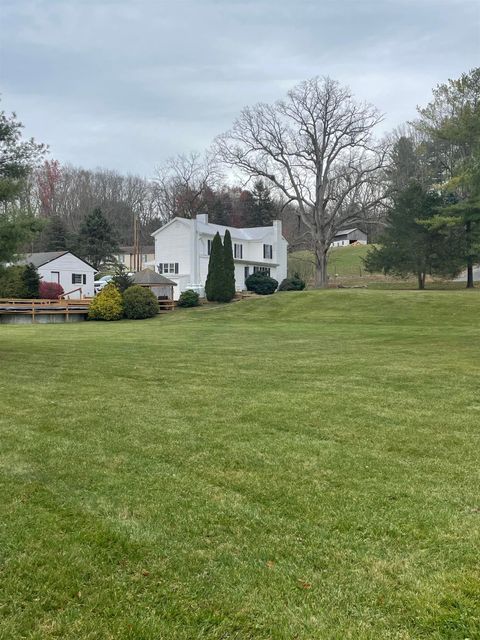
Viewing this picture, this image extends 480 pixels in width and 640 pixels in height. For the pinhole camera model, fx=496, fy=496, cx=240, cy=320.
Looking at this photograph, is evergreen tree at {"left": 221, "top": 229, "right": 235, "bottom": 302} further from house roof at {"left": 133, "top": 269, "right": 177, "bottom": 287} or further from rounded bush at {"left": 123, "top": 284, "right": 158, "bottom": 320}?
rounded bush at {"left": 123, "top": 284, "right": 158, "bottom": 320}

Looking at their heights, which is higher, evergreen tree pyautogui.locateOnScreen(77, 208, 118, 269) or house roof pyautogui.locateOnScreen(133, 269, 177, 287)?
evergreen tree pyautogui.locateOnScreen(77, 208, 118, 269)

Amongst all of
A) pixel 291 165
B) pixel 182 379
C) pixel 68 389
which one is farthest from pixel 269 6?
pixel 291 165

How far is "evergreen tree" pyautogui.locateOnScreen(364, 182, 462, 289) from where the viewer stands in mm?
35406

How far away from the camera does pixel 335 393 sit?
763 cm

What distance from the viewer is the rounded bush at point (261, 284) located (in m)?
40.2

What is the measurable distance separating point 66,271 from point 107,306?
12664 mm

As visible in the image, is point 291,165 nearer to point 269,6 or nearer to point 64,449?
point 269,6

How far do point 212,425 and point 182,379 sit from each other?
3234 millimetres

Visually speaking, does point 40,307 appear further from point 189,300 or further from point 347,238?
point 347,238

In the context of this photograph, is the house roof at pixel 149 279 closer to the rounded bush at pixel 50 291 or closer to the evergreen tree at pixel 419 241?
the rounded bush at pixel 50 291

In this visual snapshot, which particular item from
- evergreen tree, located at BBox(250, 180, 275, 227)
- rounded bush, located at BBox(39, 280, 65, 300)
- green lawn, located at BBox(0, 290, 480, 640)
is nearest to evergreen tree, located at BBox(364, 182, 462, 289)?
rounded bush, located at BBox(39, 280, 65, 300)

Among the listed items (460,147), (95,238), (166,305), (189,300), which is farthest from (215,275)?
(95,238)

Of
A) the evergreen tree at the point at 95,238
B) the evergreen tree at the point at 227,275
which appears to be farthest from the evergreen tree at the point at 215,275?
the evergreen tree at the point at 95,238

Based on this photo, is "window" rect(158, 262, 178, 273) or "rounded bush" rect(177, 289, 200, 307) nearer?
"rounded bush" rect(177, 289, 200, 307)
